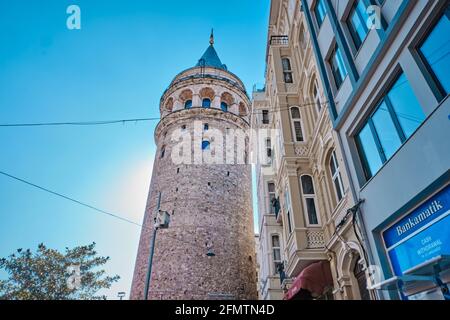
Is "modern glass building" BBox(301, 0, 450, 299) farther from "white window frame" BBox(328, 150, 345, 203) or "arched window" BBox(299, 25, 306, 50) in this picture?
"arched window" BBox(299, 25, 306, 50)

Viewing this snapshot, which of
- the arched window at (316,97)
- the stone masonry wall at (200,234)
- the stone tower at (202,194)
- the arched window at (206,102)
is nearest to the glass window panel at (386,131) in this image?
the arched window at (316,97)

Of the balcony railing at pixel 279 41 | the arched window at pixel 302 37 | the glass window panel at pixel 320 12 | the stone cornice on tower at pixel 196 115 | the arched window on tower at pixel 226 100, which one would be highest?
the arched window on tower at pixel 226 100

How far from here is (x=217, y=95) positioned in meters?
30.6

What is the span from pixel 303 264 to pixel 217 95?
944 inches

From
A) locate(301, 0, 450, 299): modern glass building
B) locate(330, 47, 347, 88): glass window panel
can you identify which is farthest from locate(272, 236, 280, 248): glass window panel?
locate(330, 47, 347, 88): glass window panel

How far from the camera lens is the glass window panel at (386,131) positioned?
5.82 metres

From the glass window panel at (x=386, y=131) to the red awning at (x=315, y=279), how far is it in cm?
399

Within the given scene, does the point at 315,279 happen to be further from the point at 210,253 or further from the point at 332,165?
Answer: the point at 210,253

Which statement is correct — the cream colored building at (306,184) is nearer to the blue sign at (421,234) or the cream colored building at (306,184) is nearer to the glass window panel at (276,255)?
the glass window panel at (276,255)

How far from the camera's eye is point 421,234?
495cm

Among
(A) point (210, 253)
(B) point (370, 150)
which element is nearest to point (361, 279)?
(B) point (370, 150)

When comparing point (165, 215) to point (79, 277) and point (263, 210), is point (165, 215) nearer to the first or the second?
point (263, 210)

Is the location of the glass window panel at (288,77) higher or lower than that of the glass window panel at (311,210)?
higher

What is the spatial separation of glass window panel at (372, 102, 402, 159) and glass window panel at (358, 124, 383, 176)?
11.7 inches
